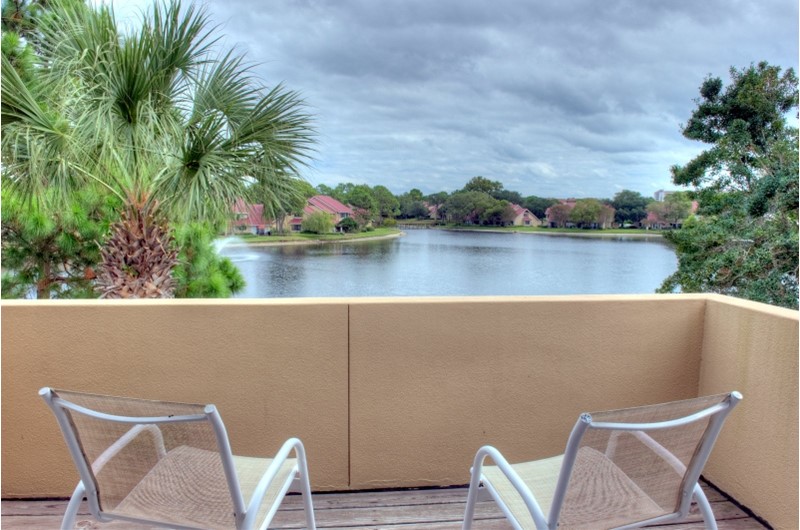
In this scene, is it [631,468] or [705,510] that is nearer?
[631,468]

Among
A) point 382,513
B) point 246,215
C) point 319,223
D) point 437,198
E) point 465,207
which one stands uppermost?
point 437,198

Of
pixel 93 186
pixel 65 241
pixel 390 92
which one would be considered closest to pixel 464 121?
pixel 390 92

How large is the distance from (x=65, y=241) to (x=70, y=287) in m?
0.88

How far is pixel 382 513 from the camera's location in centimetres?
186

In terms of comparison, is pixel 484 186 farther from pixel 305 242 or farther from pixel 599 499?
pixel 599 499

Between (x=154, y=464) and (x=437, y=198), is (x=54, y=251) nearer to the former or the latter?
Result: (x=437, y=198)

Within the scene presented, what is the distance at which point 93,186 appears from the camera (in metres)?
4.81

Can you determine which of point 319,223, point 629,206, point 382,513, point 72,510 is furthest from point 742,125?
point 72,510

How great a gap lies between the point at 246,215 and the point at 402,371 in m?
3.40

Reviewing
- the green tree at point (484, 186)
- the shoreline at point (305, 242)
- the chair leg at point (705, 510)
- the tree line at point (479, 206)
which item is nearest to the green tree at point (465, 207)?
the tree line at point (479, 206)

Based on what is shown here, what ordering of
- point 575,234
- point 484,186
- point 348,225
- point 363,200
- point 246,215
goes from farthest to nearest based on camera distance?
point 484,186
point 363,200
point 575,234
point 348,225
point 246,215

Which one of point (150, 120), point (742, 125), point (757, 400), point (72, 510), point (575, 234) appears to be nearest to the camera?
point (72, 510)

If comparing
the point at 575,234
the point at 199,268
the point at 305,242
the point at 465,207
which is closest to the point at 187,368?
the point at 199,268

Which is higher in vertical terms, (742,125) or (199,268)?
(742,125)
